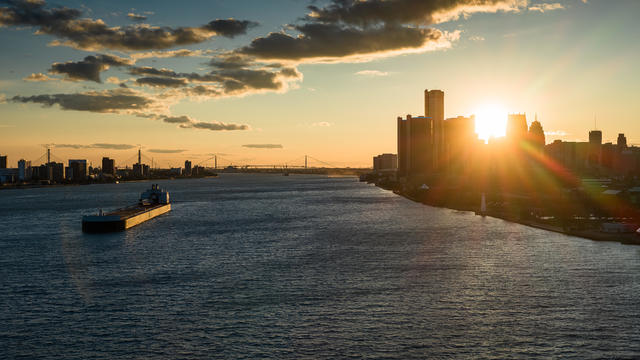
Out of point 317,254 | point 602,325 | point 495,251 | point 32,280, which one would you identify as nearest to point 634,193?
point 495,251

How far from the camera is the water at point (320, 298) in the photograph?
3119 cm

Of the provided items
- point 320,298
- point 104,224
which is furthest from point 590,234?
point 104,224

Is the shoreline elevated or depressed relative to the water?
elevated

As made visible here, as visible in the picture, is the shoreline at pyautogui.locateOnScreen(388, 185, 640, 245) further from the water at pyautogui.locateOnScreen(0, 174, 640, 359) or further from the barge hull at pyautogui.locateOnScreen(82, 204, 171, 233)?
the barge hull at pyautogui.locateOnScreen(82, 204, 171, 233)

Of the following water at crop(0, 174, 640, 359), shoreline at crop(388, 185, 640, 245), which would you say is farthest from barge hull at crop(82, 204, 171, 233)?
shoreline at crop(388, 185, 640, 245)

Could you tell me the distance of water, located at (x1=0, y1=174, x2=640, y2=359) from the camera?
3119cm

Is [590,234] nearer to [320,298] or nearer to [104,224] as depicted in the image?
[320,298]

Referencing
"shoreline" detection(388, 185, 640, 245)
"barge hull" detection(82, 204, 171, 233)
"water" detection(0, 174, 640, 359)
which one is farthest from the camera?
"barge hull" detection(82, 204, 171, 233)

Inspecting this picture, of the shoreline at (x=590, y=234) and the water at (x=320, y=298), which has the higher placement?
the shoreline at (x=590, y=234)

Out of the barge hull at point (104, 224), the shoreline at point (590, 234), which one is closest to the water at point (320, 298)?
the shoreline at point (590, 234)

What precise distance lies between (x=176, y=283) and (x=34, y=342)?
1651 centimetres

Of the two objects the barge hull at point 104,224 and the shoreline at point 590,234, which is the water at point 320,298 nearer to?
the shoreline at point 590,234

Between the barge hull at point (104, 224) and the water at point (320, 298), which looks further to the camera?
the barge hull at point (104, 224)

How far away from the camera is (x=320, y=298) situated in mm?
41688
